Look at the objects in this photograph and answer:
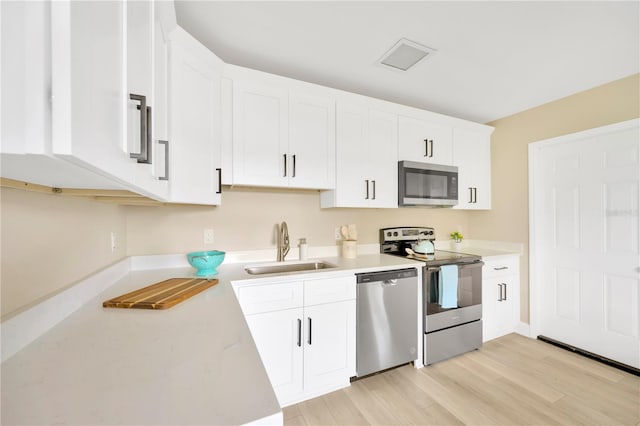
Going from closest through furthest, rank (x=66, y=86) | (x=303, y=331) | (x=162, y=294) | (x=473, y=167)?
1. (x=66, y=86)
2. (x=162, y=294)
3. (x=303, y=331)
4. (x=473, y=167)

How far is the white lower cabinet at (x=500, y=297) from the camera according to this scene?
105 inches

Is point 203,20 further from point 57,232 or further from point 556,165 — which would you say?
point 556,165

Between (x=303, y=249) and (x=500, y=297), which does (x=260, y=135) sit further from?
(x=500, y=297)

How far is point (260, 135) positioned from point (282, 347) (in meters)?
1.51

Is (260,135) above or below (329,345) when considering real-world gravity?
above

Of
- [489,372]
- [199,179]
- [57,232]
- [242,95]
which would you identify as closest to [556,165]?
[489,372]

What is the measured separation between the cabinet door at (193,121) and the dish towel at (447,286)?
1983 millimetres

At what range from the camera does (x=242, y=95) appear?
1.89 m

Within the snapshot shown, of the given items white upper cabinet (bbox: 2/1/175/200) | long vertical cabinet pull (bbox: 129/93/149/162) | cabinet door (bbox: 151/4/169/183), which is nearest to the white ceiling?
cabinet door (bbox: 151/4/169/183)

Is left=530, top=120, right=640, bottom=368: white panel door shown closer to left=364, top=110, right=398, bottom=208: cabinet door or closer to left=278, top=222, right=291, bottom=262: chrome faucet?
left=364, top=110, right=398, bottom=208: cabinet door

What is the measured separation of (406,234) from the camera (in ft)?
9.48

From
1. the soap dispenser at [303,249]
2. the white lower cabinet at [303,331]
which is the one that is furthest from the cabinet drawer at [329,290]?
the soap dispenser at [303,249]

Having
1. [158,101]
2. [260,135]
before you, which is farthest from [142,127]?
[260,135]

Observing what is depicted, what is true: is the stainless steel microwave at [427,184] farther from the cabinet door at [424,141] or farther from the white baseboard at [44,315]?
the white baseboard at [44,315]
